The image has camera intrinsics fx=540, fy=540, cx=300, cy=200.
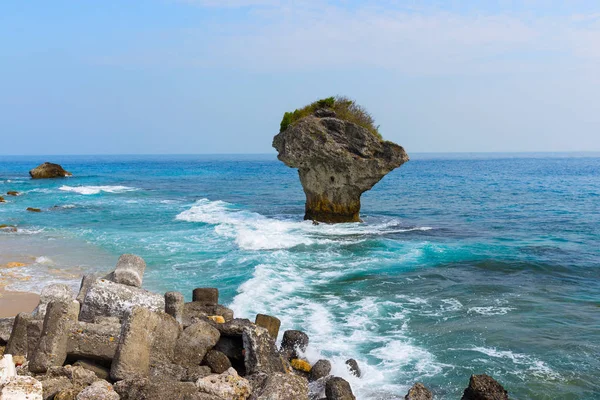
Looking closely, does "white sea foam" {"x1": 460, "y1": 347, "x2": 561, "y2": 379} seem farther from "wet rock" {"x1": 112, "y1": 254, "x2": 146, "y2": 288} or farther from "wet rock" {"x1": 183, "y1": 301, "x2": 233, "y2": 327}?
"wet rock" {"x1": 112, "y1": 254, "x2": 146, "y2": 288}

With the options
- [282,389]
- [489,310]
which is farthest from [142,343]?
[489,310]

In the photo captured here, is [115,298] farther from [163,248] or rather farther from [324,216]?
[324,216]

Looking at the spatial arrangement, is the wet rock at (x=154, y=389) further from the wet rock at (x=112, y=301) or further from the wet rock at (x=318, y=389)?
the wet rock at (x=318, y=389)

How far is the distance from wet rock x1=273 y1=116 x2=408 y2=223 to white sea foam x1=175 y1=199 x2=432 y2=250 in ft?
8.83

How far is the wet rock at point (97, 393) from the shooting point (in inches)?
300

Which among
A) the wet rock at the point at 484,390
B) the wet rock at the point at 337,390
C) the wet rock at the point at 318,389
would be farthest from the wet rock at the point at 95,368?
the wet rock at the point at 484,390

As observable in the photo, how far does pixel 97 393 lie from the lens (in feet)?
25.2

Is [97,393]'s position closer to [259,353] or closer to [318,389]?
[259,353]

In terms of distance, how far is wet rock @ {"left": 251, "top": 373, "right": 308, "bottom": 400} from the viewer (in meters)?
7.85

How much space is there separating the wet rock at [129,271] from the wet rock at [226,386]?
4.44m

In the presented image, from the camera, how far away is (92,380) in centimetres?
852

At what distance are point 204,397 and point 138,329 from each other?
1.95m

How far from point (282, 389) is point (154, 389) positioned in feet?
6.01

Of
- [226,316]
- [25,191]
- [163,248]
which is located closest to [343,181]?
[163,248]
